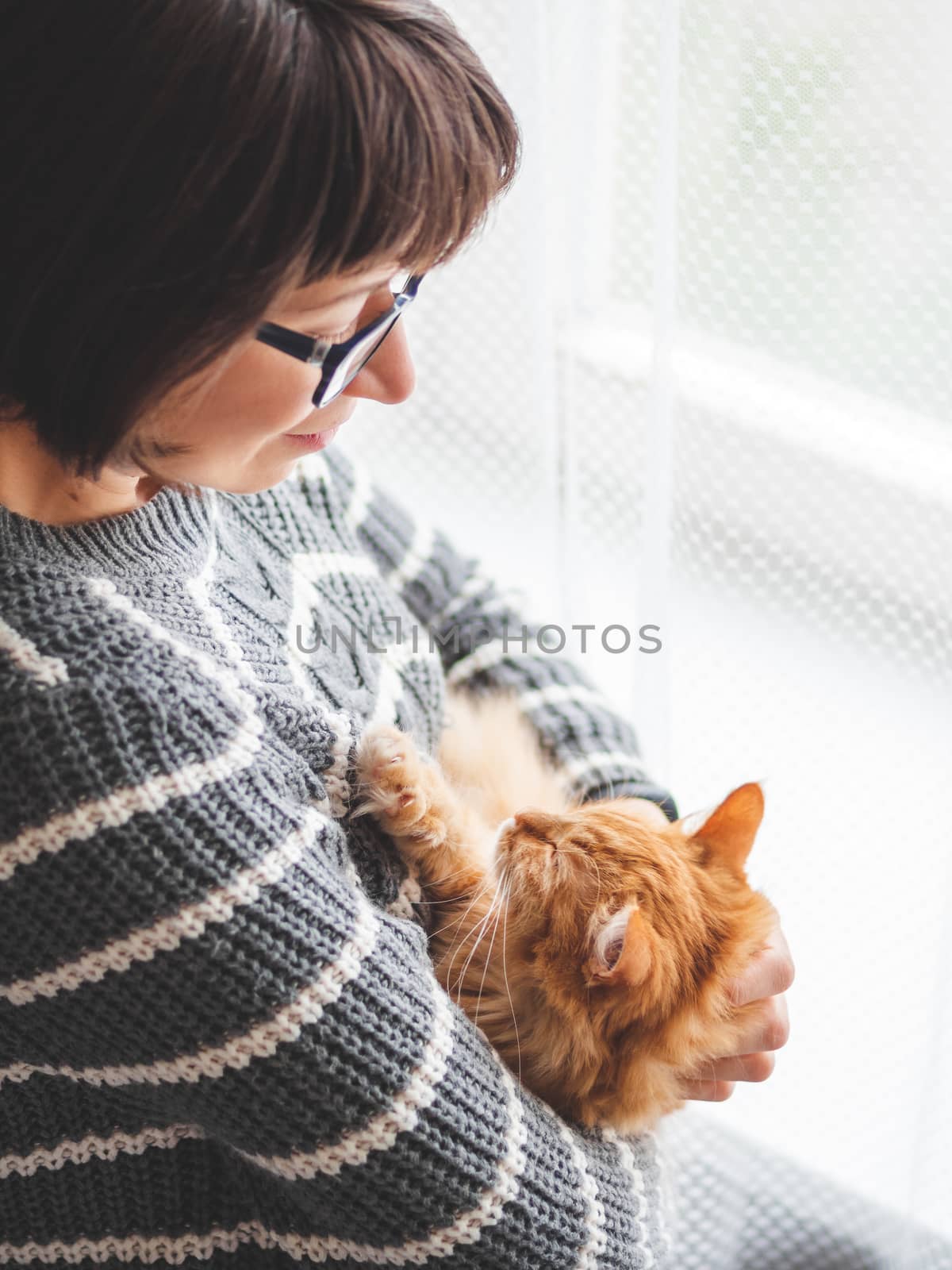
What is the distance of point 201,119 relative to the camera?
61cm

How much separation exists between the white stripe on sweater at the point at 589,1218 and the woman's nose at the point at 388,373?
2.12 feet

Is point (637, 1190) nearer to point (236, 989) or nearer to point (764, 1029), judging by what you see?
point (764, 1029)

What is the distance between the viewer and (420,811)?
0.98 m

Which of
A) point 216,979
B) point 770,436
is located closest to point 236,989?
point 216,979

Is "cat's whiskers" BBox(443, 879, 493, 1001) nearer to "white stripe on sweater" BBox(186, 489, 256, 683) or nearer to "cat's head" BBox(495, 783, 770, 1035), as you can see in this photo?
"cat's head" BBox(495, 783, 770, 1035)

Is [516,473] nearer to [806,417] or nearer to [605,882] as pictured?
[806,417]

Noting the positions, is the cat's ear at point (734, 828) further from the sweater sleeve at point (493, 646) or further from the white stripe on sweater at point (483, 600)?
the white stripe on sweater at point (483, 600)

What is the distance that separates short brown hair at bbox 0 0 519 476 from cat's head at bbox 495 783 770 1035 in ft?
2.01

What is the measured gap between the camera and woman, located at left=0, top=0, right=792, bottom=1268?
622 mm

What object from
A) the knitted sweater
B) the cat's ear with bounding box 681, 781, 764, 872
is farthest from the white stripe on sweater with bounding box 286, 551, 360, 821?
the cat's ear with bounding box 681, 781, 764, 872

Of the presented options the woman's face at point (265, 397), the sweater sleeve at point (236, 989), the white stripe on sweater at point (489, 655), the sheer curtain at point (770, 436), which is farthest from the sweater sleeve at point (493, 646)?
the sweater sleeve at point (236, 989)

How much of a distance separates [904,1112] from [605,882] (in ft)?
2.03

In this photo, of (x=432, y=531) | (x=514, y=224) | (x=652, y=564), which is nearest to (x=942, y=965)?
(x=652, y=564)

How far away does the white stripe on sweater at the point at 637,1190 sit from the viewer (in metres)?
0.94
